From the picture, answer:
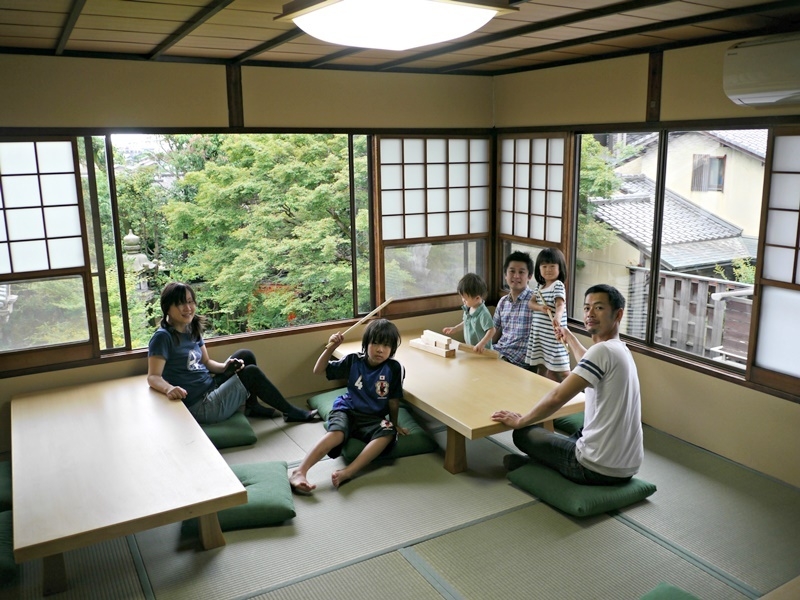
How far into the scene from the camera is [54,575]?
2.70m

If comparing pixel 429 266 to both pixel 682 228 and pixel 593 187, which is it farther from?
pixel 682 228

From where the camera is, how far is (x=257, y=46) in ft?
13.1

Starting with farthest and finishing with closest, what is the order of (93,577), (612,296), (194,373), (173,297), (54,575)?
(194,373)
(173,297)
(612,296)
(93,577)
(54,575)

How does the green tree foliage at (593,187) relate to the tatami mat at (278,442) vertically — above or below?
above

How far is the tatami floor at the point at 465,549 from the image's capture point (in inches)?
108

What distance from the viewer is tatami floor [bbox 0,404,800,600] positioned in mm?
2742

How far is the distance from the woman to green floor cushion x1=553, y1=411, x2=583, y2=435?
5.62 feet

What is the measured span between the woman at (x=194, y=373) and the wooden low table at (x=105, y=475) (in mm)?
230

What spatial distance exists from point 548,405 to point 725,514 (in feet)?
3.44

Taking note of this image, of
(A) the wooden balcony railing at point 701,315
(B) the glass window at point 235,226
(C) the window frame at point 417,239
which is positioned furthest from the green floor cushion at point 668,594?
(B) the glass window at point 235,226

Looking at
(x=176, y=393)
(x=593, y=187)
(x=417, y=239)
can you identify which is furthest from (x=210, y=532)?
(x=593, y=187)

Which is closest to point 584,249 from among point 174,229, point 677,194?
point 677,194

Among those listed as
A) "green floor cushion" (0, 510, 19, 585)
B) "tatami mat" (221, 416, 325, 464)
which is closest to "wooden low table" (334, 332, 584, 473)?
"tatami mat" (221, 416, 325, 464)

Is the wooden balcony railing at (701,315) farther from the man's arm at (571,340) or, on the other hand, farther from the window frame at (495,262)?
the man's arm at (571,340)
